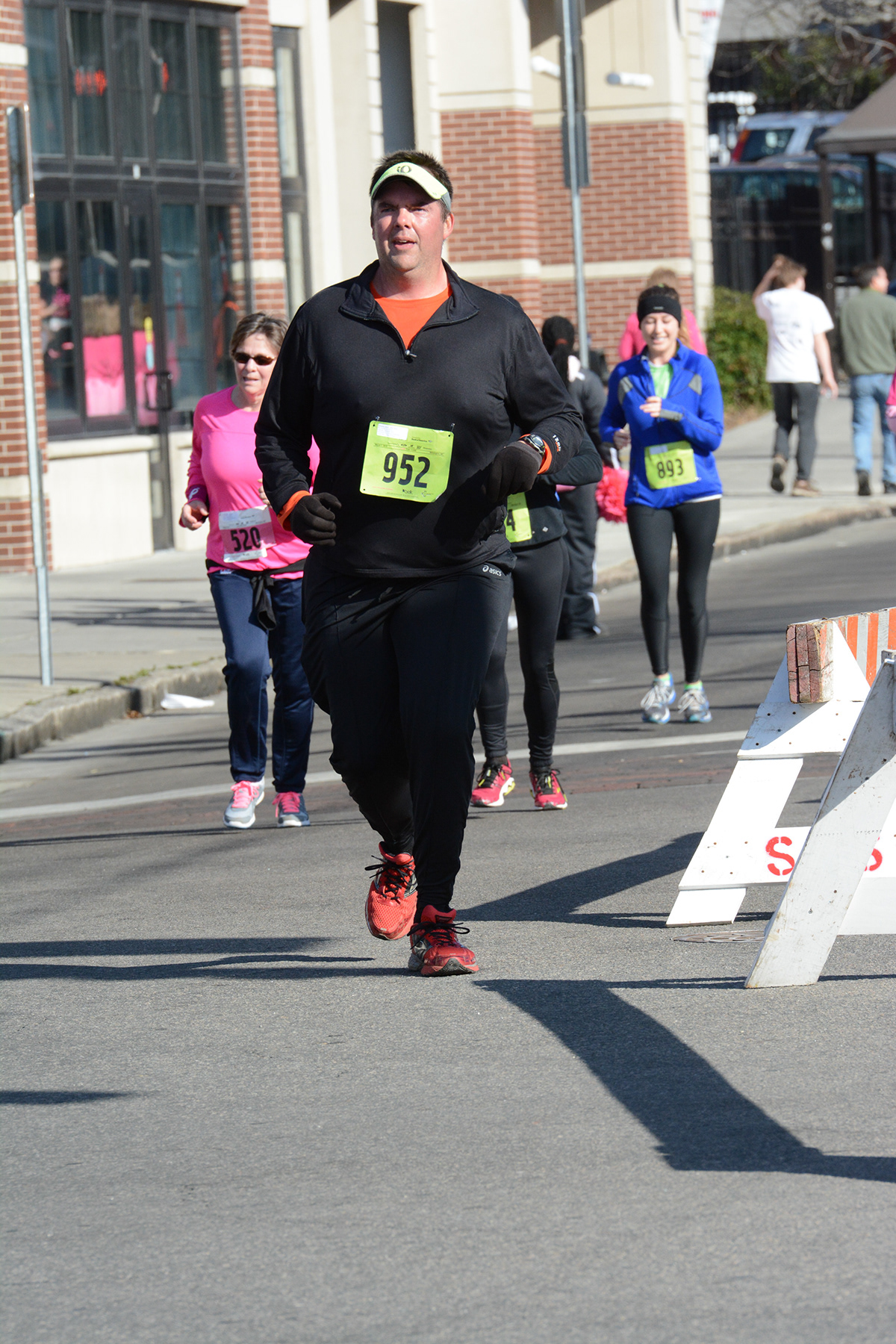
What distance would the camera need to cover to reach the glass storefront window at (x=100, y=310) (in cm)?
1830

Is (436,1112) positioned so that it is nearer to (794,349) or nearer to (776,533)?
(776,533)

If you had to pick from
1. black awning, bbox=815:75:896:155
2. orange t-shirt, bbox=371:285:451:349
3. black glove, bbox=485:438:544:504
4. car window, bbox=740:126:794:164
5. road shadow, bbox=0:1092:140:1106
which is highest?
car window, bbox=740:126:794:164

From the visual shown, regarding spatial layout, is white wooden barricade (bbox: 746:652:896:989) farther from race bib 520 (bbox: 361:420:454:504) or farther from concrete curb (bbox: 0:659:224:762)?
concrete curb (bbox: 0:659:224:762)

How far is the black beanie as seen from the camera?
10219mm

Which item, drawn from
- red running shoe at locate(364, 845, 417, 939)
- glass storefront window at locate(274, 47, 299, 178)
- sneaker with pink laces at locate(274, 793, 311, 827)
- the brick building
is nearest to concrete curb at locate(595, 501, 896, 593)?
the brick building

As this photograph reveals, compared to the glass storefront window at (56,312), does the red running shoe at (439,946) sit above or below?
below

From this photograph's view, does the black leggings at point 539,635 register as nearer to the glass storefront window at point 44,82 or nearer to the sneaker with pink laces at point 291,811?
the sneaker with pink laces at point 291,811

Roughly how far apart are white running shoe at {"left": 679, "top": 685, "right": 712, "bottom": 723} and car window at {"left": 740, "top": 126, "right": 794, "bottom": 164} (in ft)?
107

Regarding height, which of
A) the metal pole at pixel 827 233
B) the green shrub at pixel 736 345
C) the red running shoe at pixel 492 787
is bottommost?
the red running shoe at pixel 492 787

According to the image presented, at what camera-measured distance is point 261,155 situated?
2006 cm

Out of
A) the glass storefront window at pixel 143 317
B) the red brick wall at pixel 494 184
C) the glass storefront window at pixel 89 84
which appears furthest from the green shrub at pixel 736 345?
the glass storefront window at pixel 89 84

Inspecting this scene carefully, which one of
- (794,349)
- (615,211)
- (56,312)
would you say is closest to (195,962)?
(56,312)

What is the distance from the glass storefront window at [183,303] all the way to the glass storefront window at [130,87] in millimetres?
655

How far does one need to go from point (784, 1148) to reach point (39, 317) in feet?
47.5
